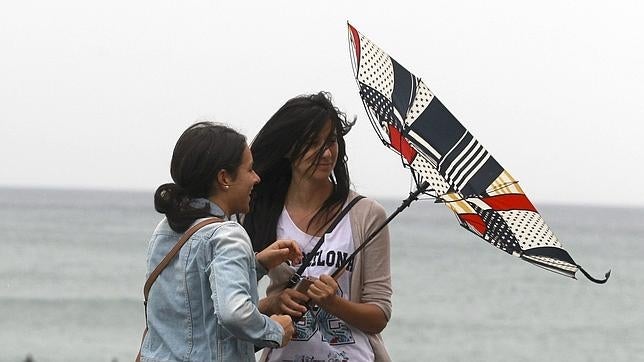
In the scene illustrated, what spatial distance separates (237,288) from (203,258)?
0.16 metres

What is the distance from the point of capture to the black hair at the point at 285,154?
4.12 meters

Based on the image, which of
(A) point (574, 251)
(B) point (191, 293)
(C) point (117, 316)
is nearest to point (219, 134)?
(B) point (191, 293)

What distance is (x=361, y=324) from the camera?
13.3 ft

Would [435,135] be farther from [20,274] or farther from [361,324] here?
[20,274]

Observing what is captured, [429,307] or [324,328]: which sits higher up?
[324,328]

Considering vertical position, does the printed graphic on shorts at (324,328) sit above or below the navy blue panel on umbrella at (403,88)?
below

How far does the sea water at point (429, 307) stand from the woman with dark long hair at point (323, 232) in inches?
613

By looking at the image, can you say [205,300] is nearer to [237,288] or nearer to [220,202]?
[237,288]

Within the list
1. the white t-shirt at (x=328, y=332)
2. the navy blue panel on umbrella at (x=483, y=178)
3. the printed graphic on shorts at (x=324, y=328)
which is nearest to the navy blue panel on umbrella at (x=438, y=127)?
the navy blue panel on umbrella at (x=483, y=178)

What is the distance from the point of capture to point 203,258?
11.0ft

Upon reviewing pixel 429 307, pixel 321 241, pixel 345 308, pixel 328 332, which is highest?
pixel 321 241

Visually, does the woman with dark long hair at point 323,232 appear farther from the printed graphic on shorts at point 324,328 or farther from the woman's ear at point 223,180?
the woman's ear at point 223,180

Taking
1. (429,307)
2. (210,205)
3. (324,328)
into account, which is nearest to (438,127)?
(324,328)

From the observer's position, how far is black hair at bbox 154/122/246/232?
3.42 m
